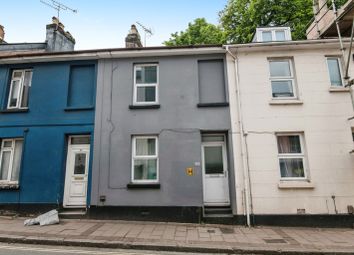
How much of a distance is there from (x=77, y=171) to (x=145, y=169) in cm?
278

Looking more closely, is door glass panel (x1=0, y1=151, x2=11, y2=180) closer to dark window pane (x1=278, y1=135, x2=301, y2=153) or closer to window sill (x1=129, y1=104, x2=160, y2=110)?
window sill (x1=129, y1=104, x2=160, y2=110)

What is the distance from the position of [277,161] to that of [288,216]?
1.88 meters

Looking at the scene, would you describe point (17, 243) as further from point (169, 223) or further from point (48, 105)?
point (48, 105)

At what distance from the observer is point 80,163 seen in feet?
31.4

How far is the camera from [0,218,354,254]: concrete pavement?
6012 millimetres

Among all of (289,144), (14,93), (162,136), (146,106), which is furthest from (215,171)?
(14,93)

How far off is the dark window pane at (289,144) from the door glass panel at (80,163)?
24.7 ft

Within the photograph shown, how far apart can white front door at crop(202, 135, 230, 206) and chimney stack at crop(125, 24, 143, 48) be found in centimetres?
646

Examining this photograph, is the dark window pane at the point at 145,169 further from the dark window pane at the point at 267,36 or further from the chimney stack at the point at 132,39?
the dark window pane at the point at 267,36

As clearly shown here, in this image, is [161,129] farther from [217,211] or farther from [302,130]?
[302,130]

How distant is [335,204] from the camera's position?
823 centimetres

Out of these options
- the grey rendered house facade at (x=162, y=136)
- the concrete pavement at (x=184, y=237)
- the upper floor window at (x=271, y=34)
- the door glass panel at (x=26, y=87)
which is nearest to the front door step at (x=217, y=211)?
the grey rendered house facade at (x=162, y=136)

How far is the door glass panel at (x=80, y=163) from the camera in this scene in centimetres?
952

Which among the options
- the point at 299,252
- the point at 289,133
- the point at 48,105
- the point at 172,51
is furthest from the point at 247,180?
the point at 48,105
